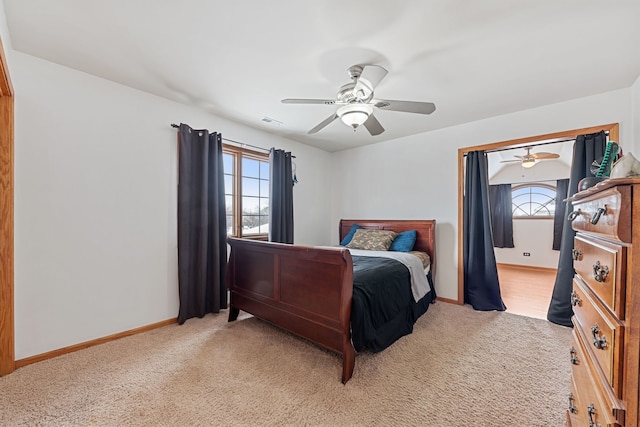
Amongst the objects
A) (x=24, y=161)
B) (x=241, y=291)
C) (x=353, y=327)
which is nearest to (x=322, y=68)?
(x=353, y=327)

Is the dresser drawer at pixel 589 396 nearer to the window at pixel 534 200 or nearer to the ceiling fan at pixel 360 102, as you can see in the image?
the ceiling fan at pixel 360 102

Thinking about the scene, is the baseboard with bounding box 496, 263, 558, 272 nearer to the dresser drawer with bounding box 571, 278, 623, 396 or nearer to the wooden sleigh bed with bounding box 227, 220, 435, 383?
the wooden sleigh bed with bounding box 227, 220, 435, 383

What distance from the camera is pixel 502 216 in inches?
238

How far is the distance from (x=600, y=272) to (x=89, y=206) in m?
3.39

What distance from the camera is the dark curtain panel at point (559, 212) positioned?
5281 mm

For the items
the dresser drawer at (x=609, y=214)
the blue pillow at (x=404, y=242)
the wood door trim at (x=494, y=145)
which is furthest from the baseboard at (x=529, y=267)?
the dresser drawer at (x=609, y=214)

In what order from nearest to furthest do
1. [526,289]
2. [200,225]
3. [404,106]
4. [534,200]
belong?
[404,106] → [200,225] → [526,289] → [534,200]

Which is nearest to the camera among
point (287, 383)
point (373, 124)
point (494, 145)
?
point (287, 383)

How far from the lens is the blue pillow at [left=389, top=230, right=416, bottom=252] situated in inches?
145

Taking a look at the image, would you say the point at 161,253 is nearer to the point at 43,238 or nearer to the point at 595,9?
the point at 43,238

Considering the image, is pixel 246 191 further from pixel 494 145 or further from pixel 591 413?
pixel 591 413

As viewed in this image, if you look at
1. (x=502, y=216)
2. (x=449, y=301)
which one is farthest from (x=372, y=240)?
(x=502, y=216)

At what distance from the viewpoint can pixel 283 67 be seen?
90.2 inches

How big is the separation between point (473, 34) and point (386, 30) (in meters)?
0.62
